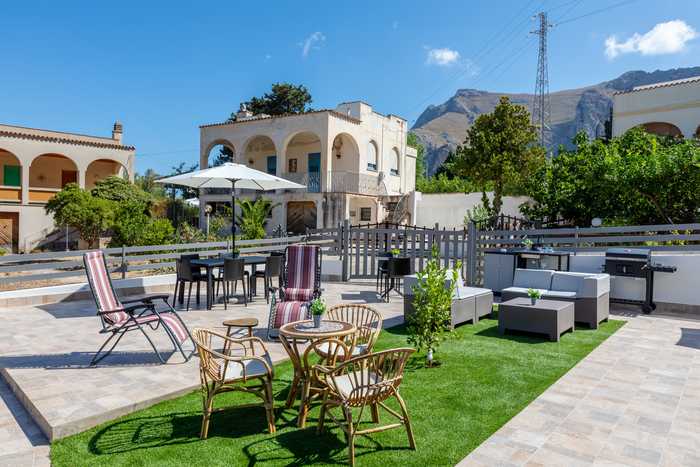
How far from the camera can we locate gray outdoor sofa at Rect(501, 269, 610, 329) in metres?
7.40

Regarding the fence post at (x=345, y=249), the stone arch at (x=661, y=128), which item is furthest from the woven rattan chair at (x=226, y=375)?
the stone arch at (x=661, y=128)

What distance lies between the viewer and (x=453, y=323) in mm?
7047

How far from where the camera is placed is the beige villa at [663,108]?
19578mm

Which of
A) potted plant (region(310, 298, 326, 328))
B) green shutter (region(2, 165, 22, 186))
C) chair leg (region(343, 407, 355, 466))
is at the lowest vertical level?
chair leg (region(343, 407, 355, 466))

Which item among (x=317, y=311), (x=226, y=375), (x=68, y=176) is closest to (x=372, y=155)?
(x=68, y=176)

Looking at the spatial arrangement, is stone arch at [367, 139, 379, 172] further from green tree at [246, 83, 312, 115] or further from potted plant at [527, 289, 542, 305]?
potted plant at [527, 289, 542, 305]

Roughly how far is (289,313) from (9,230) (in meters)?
22.7

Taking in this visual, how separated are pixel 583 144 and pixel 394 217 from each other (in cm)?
1059

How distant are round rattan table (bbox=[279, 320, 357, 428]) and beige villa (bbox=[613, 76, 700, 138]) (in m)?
20.5

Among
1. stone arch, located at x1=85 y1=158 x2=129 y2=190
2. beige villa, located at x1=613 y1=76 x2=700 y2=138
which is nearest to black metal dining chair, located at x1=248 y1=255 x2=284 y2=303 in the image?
beige villa, located at x1=613 y1=76 x2=700 y2=138

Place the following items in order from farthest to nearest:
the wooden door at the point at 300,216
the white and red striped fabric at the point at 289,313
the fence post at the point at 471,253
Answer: the wooden door at the point at 300,216, the fence post at the point at 471,253, the white and red striped fabric at the point at 289,313

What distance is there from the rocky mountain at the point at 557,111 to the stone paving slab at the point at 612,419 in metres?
99.1

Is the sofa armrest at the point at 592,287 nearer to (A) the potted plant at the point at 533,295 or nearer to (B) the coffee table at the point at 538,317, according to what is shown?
(B) the coffee table at the point at 538,317

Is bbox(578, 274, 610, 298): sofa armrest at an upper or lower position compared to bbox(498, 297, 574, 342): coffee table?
upper
